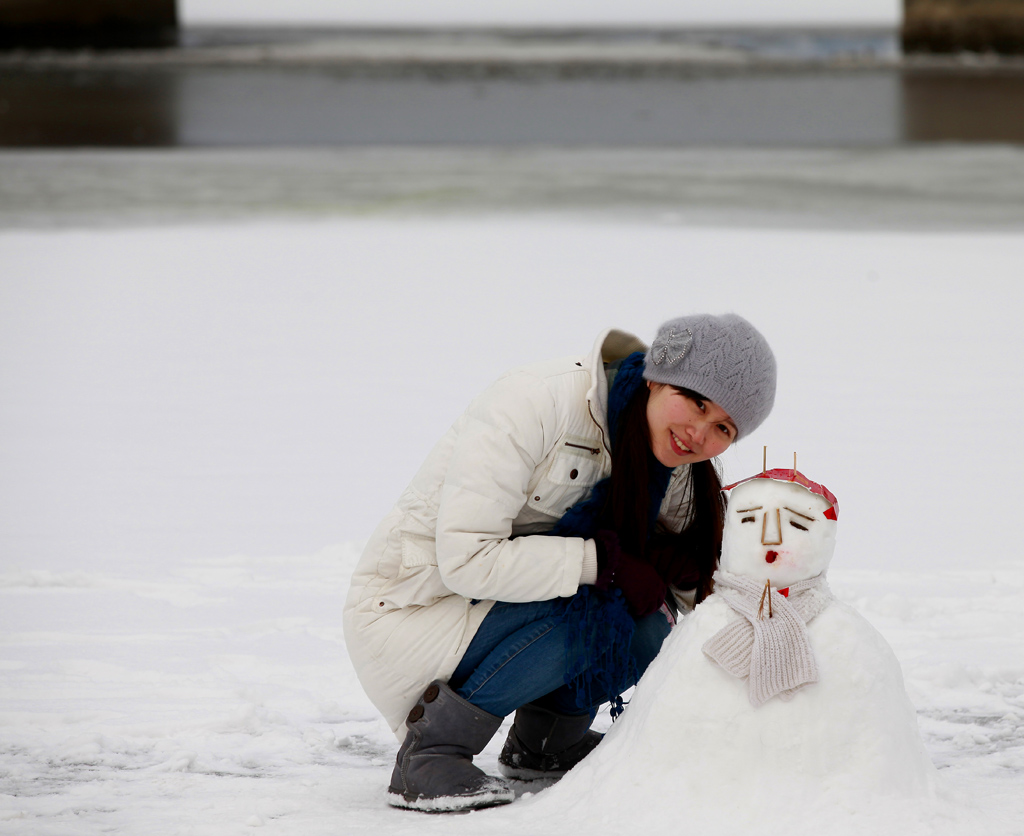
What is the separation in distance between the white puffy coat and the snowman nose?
32 cm

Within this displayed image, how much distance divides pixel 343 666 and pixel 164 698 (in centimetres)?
42

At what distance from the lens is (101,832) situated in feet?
6.81

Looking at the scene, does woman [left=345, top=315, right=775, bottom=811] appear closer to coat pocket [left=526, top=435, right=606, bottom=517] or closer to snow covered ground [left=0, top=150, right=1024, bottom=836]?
coat pocket [left=526, top=435, right=606, bottom=517]

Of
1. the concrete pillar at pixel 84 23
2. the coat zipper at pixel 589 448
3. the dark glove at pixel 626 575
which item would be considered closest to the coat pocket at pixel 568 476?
the coat zipper at pixel 589 448

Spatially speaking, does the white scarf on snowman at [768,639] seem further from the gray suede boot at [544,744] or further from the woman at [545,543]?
the gray suede boot at [544,744]

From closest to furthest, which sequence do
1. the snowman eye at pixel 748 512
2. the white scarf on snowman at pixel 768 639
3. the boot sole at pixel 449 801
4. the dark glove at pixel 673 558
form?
the white scarf on snowman at pixel 768 639 < the snowman eye at pixel 748 512 < the boot sole at pixel 449 801 < the dark glove at pixel 673 558

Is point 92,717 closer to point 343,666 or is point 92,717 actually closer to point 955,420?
point 343,666

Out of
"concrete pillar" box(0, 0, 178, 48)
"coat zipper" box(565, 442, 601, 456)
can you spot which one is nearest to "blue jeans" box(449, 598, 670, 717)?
"coat zipper" box(565, 442, 601, 456)

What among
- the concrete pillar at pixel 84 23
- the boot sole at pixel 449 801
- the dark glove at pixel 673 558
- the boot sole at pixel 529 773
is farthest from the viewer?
the concrete pillar at pixel 84 23

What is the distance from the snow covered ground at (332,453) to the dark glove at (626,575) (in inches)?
12.8

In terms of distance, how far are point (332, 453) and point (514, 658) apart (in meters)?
2.37

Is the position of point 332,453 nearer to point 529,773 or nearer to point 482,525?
point 529,773

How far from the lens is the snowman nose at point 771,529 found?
1.99m

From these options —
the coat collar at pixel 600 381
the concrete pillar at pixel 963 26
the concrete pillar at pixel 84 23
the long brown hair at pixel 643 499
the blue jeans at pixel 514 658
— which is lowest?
the blue jeans at pixel 514 658
